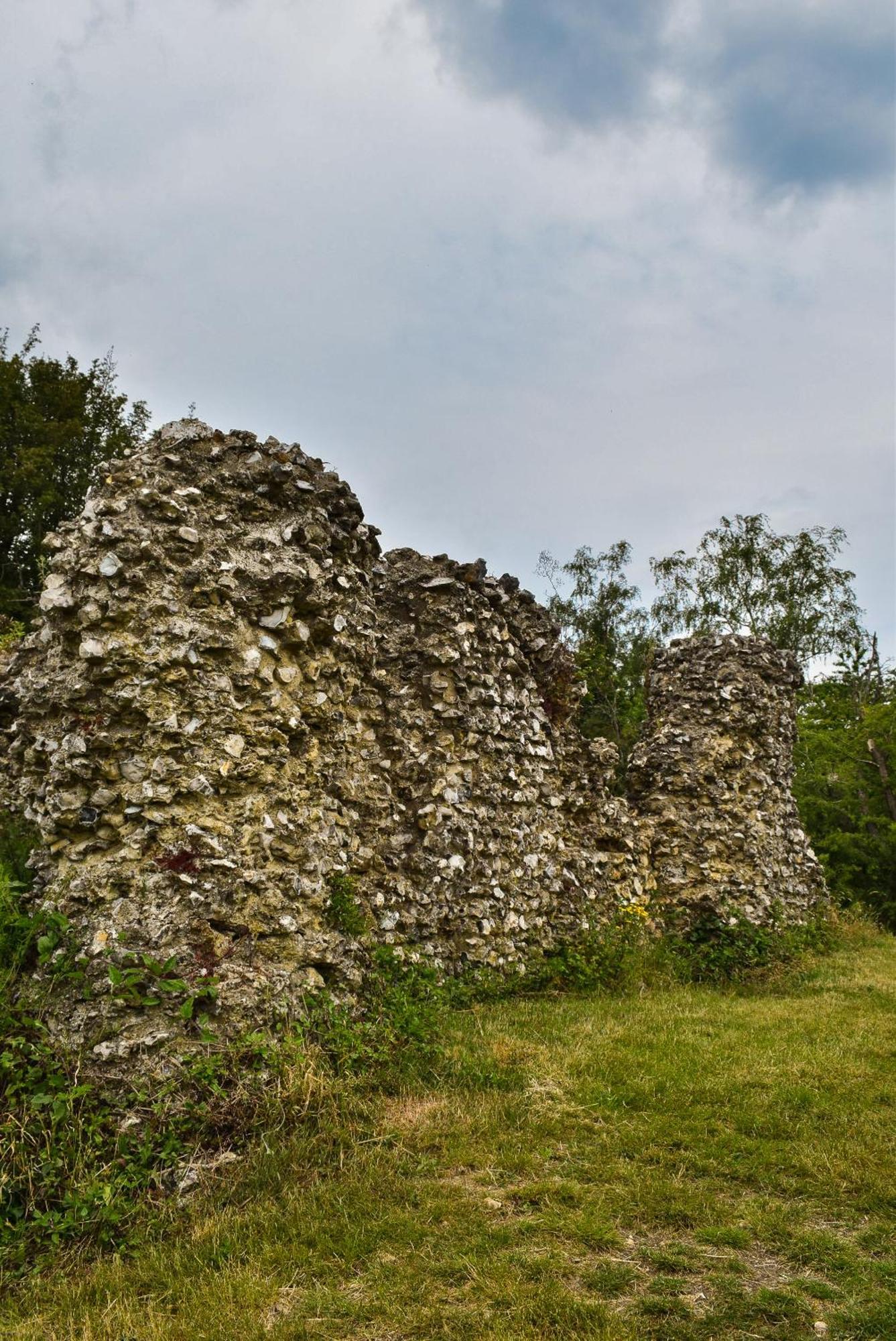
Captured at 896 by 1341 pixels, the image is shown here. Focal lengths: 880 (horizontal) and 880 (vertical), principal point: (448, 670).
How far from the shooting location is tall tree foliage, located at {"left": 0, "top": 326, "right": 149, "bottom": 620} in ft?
84.6

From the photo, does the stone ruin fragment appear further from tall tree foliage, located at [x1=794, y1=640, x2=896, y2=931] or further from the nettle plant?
tall tree foliage, located at [x1=794, y1=640, x2=896, y2=931]

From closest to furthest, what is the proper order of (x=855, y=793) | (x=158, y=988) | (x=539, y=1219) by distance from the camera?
(x=539, y=1219) → (x=158, y=988) → (x=855, y=793)

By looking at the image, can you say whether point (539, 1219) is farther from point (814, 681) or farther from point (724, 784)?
point (814, 681)

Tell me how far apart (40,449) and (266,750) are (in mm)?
24856

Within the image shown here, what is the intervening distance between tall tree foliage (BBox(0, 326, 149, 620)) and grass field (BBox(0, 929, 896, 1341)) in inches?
842

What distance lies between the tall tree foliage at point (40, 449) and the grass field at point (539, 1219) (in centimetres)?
2140

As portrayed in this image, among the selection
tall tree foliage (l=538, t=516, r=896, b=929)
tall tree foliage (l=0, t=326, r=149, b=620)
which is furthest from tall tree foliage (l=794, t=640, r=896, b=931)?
tall tree foliage (l=0, t=326, r=149, b=620)

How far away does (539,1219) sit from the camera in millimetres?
3838

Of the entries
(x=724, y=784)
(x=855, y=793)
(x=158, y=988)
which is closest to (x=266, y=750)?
(x=158, y=988)

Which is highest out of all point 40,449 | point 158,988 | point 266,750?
point 40,449

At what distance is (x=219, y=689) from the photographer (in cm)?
530

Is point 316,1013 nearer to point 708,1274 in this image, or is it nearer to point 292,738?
point 292,738

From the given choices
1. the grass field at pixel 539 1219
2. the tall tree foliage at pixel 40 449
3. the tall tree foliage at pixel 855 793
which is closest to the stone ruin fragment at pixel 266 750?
the grass field at pixel 539 1219

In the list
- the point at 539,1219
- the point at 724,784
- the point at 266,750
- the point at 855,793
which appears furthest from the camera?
the point at 855,793
